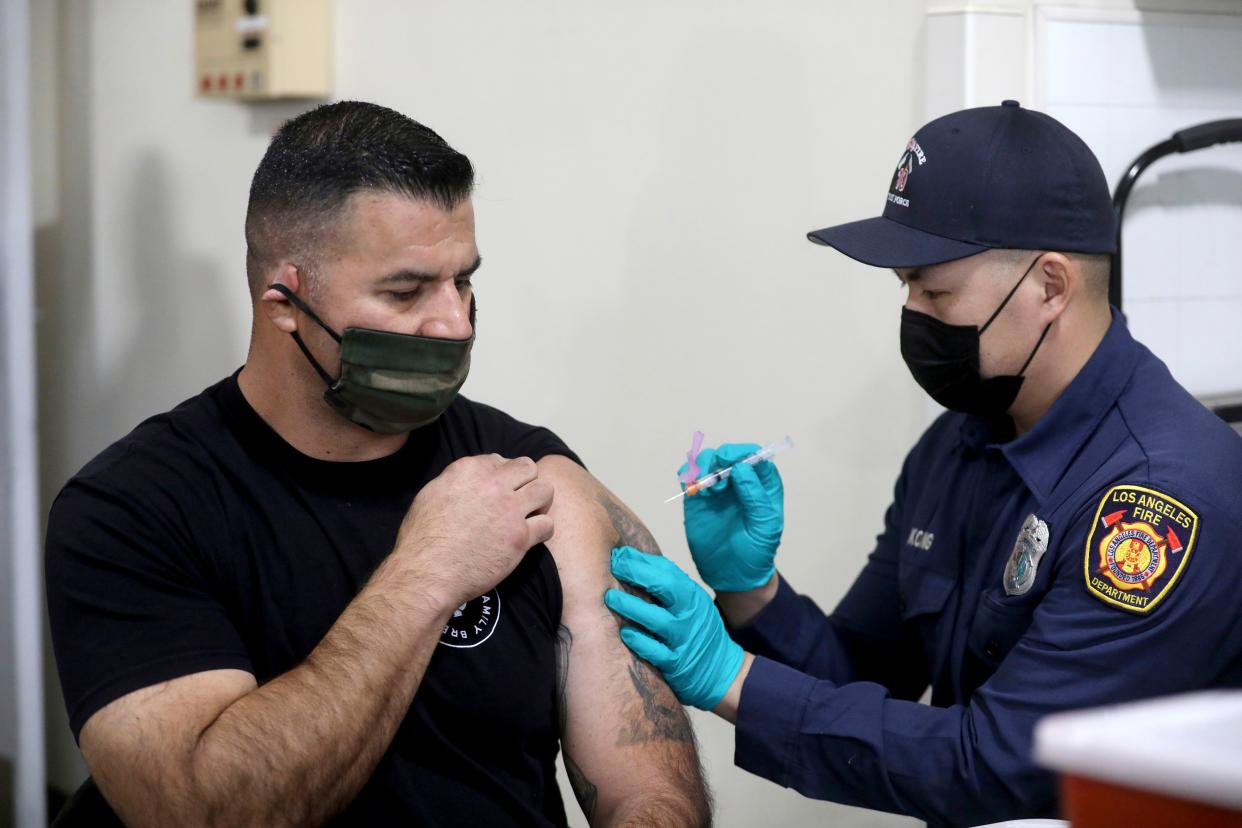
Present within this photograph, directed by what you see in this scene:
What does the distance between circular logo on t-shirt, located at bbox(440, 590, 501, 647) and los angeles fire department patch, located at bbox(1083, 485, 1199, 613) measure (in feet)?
2.29

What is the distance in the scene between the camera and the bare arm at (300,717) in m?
1.33

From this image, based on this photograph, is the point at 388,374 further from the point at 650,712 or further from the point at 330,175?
the point at 650,712

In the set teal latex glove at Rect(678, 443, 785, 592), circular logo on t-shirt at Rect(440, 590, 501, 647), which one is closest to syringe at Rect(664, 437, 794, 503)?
teal latex glove at Rect(678, 443, 785, 592)

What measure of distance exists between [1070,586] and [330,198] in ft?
3.23

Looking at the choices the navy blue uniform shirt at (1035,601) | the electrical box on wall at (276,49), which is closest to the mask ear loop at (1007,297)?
the navy blue uniform shirt at (1035,601)

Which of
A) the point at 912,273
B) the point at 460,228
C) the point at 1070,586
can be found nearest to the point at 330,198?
the point at 460,228

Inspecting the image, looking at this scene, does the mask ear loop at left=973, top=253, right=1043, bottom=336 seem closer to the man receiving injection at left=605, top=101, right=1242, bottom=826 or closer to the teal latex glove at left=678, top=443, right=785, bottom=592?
the man receiving injection at left=605, top=101, right=1242, bottom=826

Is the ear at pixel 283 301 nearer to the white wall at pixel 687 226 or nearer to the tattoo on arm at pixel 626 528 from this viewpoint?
the tattoo on arm at pixel 626 528

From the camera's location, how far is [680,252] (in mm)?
2492

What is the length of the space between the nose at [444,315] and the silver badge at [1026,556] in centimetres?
74

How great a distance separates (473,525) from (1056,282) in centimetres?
81

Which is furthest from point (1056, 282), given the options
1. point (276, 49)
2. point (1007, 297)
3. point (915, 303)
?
point (276, 49)

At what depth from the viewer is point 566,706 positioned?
5.40ft

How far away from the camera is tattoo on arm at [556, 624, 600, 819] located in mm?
1638
